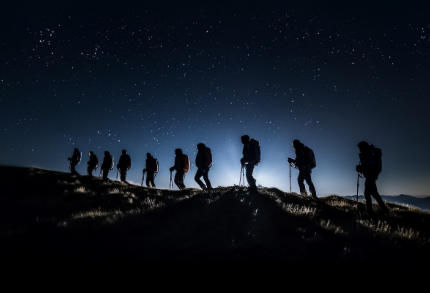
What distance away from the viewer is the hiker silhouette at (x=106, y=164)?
18766 mm

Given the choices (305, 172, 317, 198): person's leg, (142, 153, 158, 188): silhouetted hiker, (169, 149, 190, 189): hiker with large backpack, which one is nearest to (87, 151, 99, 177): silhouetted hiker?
(142, 153, 158, 188): silhouetted hiker

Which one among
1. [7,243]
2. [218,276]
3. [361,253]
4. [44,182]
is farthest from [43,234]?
[44,182]

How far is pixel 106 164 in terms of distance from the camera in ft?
61.7

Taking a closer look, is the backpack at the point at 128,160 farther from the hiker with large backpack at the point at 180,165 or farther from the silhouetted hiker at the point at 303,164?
the silhouetted hiker at the point at 303,164

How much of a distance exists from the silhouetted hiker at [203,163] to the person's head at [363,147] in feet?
23.4

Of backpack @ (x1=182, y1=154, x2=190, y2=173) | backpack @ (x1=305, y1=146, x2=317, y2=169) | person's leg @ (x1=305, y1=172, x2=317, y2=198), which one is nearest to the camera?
person's leg @ (x1=305, y1=172, x2=317, y2=198)

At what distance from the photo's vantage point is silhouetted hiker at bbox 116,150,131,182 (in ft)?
61.1

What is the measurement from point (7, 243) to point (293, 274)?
499cm

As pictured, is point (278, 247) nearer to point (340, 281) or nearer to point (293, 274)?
point (293, 274)

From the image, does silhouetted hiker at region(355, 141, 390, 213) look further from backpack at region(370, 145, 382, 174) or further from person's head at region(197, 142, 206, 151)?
person's head at region(197, 142, 206, 151)

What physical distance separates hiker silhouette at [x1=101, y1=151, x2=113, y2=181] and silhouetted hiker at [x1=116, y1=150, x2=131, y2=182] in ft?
2.26

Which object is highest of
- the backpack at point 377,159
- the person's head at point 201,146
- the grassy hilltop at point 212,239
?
the person's head at point 201,146

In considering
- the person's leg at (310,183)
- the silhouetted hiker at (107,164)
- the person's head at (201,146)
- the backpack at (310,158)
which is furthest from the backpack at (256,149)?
the silhouetted hiker at (107,164)

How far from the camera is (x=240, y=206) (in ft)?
21.9
